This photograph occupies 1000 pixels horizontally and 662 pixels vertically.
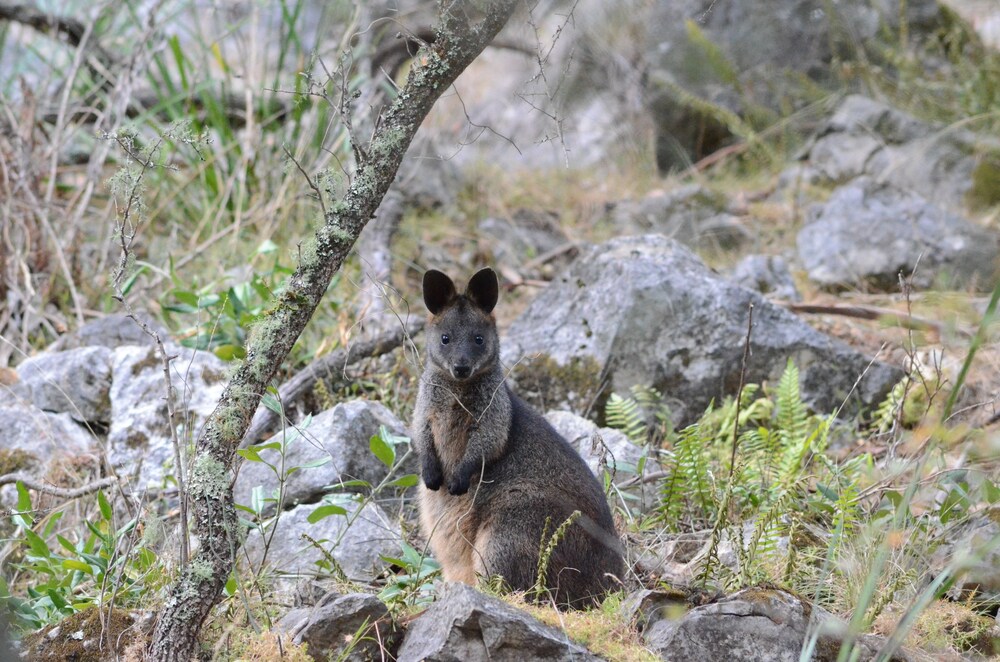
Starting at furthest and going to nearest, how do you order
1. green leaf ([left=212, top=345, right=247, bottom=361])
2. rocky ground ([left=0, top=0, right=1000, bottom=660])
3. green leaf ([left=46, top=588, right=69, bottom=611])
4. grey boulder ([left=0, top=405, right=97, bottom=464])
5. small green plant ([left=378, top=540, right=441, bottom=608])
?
green leaf ([left=212, top=345, right=247, bottom=361])
grey boulder ([left=0, top=405, right=97, bottom=464])
green leaf ([left=46, top=588, right=69, bottom=611])
small green plant ([left=378, top=540, right=441, bottom=608])
rocky ground ([left=0, top=0, right=1000, bottom=660])

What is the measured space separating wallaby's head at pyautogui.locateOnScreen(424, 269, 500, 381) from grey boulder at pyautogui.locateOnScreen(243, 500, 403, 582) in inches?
31.0

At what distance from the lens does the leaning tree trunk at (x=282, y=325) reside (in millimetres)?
3268

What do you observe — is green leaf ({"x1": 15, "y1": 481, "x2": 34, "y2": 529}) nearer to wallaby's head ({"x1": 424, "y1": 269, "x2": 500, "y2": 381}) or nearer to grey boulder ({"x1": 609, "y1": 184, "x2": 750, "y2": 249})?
wallaby's head ({"x1": 424, "y1": 269, "x2": 500, "y2": 381})

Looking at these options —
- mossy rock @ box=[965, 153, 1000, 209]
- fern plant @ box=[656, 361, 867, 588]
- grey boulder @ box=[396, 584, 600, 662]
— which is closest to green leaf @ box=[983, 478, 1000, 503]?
fern plant @ box=[656, 361, 867, 588]

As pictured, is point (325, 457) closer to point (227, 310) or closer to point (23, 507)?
point (23, 507)

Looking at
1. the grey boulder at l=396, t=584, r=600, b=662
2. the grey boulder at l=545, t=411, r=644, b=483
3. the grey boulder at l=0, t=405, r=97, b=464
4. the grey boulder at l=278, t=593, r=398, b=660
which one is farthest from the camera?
the grey boulder at l=0, t=405, r=97, b=464

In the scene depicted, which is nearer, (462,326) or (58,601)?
(58,601)

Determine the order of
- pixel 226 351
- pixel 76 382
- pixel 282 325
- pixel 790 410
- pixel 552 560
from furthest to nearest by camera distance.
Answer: pixel 76 382 → pixel 226 351 → pixel 790 410 → pixel 552 560 → pixel 282 325

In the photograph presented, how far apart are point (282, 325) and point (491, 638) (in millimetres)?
1212

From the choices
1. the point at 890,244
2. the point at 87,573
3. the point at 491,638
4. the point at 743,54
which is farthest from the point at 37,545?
the point at 743,54

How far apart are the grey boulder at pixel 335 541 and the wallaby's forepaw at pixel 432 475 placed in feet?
1.07

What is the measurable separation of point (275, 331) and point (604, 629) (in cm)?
149

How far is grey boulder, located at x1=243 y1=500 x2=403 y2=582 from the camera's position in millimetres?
4652

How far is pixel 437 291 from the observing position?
15.8ft
